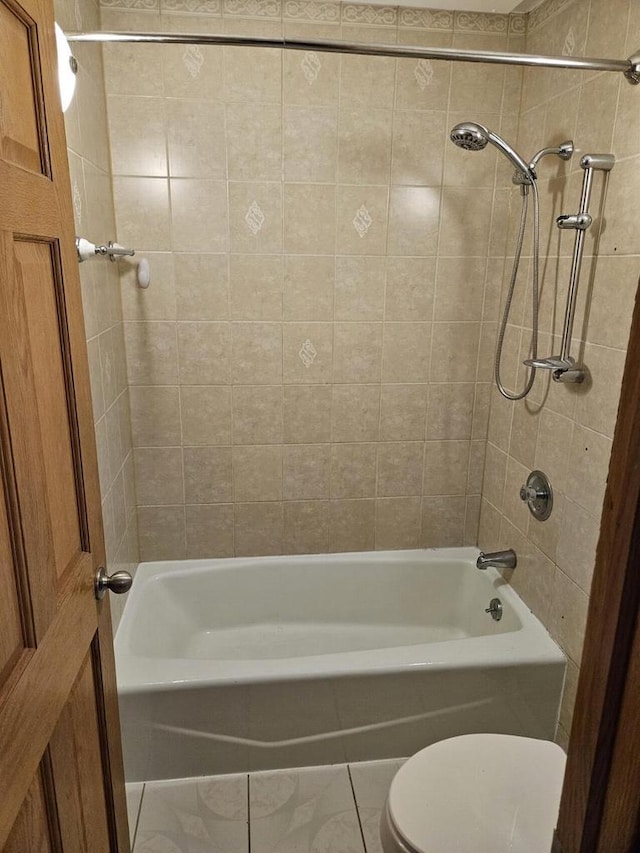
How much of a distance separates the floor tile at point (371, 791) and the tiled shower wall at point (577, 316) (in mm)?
569

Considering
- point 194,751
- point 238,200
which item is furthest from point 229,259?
point 194,751

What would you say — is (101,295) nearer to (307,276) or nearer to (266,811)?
(307,276)

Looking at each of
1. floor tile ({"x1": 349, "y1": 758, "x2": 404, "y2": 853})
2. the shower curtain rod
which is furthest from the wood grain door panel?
floor tile ({"x1": 349, "y1": 758, "x2": 404, "y2": 853})

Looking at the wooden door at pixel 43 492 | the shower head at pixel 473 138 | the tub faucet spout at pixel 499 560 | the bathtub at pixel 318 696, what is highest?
the shower head at pixel 473 138

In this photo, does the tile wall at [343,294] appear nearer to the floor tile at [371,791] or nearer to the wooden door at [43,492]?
the floor tile at [371,791]

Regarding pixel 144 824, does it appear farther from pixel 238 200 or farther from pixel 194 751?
pixel 238 200

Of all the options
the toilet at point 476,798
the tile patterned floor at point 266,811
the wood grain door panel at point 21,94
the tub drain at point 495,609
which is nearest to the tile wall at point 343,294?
the tub drain at point 495,609

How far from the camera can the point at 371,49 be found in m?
1.38

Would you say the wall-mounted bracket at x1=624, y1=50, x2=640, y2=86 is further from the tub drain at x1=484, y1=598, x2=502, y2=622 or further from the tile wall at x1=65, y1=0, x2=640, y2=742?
the tub drain at x1=484, y1=598, x2=502, y2=622

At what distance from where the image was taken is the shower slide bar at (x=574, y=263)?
153 cm

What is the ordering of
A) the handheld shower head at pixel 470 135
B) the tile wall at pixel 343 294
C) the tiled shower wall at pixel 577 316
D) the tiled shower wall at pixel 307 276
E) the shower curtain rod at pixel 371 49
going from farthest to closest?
the tiled shower wall at pixel 307 276, the tile wall at pixel 343 294, the handheld shower head at pixel 470 135, the tiled shower wall at pixel 577 316, the shower curtain rod at pixel 371 49

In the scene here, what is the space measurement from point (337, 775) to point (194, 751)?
0.45 m

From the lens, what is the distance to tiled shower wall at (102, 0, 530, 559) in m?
1.90

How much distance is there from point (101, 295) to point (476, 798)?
1650 millimetres
